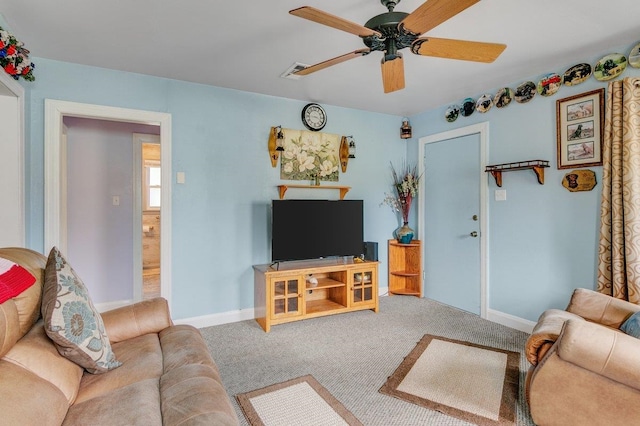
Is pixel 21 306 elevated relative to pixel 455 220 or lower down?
lower down

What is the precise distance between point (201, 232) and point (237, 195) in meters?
0.51

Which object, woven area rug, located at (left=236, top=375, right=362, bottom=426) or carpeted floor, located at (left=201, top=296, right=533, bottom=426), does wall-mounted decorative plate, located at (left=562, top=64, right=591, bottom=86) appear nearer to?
carpeted floor, located at (left=201, top=296, right=533, bottom=426)

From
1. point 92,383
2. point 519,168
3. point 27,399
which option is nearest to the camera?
point 27,399

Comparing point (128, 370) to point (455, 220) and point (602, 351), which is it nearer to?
point (602, 351)

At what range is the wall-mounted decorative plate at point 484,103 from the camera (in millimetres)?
3467

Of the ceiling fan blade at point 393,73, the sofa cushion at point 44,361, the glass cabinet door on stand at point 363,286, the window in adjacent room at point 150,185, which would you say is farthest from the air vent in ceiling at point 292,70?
the window in adjacent room at point 150,185

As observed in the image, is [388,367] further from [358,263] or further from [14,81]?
[14,81]

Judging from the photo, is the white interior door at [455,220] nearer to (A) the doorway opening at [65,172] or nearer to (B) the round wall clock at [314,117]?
(B) the round wall clock at [314,117]

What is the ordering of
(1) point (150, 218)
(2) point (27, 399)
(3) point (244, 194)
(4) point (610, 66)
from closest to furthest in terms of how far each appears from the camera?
(2) point (27, 399)
(4) point (610, 66)
(3) point (244, 194)
(1) point (150, 218)

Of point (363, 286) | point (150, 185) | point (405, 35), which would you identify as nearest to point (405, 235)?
point (363, 286)

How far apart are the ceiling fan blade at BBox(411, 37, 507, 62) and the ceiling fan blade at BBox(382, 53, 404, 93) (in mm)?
109

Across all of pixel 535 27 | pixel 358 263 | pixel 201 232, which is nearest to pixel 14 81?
pixel 201 232

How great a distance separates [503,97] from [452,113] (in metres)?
0.62

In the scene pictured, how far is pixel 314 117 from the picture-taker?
152 inches
